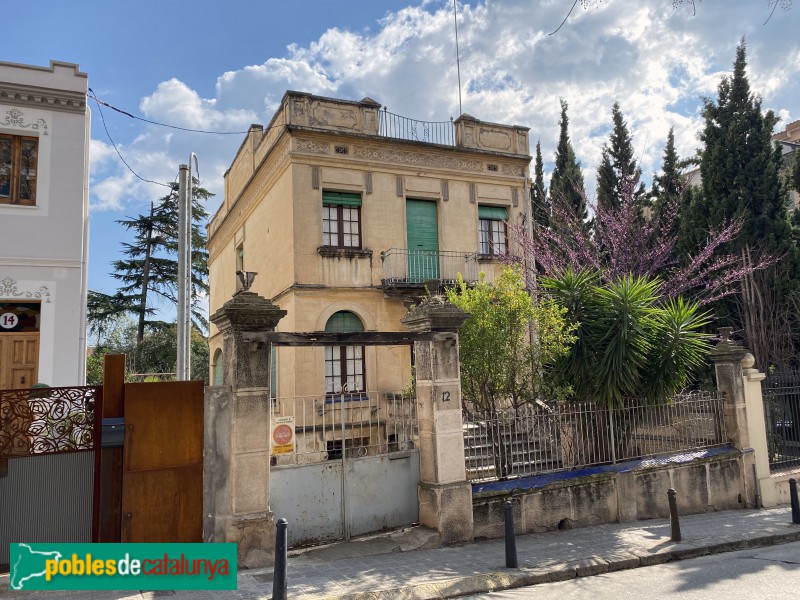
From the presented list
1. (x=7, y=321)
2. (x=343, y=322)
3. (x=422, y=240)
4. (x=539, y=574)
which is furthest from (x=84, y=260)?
(x=539, y=574)

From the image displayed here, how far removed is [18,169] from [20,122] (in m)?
0.94

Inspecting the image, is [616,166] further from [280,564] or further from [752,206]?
[280,564]

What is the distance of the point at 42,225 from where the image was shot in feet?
38.2

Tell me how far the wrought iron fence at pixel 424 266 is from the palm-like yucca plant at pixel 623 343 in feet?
19.3

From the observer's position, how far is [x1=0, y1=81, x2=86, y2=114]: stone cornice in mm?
11547

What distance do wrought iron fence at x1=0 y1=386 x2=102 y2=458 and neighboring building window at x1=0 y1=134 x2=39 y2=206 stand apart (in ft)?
21.9

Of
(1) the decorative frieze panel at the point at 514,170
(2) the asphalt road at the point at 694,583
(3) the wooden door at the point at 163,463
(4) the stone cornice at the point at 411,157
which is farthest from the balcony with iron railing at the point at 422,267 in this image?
(2) the asphalt road at the point at 694,583

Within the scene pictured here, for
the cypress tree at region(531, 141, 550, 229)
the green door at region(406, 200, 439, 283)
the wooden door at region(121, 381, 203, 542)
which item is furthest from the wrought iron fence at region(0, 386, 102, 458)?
the cypress tree at region(531, 141, 550, 229)

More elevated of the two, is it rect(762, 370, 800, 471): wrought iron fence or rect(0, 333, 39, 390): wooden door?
rect(0, 333, 39, 390): wooden door

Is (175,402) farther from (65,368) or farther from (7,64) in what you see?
(7,64)

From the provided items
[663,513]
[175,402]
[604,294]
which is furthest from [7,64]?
[663,513]

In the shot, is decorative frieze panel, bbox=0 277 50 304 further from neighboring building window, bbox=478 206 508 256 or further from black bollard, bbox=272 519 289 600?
neighboring building window, bbox=478 206 508 256

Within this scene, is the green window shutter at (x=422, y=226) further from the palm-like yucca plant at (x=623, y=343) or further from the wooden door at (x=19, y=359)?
the wooden door at (x=19, y=359)

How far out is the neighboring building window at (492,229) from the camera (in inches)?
734
